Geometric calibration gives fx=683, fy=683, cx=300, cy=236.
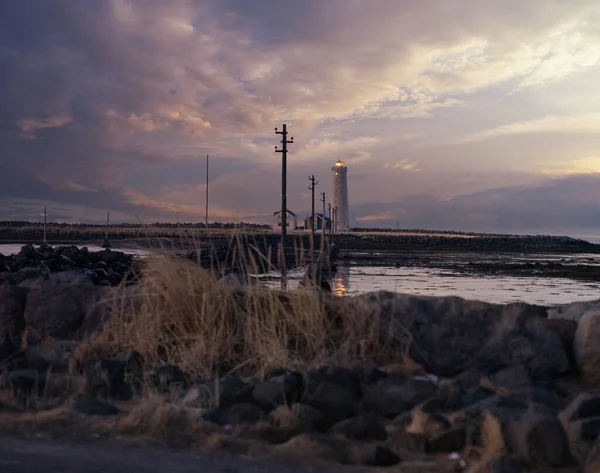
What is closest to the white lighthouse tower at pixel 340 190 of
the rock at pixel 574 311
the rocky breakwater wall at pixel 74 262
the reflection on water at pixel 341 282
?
the reflection on water at pixel 341 282

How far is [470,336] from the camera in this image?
614cm

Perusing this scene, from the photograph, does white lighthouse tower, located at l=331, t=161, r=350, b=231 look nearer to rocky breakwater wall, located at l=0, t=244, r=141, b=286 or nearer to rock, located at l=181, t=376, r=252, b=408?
rocky breakwater wall, located at l=0, t=244, r=141, b=286

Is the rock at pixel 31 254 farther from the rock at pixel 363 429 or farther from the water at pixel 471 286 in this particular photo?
the rock at pixel 363 429

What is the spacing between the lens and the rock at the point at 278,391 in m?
5.04

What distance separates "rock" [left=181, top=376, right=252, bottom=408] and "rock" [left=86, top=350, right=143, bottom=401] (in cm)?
55

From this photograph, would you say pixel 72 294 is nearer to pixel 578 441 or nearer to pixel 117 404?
pixel 117 404

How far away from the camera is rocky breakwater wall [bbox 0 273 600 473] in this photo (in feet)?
13.5

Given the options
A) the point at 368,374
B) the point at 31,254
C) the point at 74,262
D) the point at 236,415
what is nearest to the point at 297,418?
the point at 236,415

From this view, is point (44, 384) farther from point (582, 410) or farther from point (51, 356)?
point (582, 410)

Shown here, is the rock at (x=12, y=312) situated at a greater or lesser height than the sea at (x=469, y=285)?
greater

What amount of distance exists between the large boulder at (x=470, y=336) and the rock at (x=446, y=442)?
5.83 feet

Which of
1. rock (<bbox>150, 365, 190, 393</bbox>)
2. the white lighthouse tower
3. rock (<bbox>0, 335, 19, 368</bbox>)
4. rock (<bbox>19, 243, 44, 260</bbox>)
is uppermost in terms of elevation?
the white lighthouse tower

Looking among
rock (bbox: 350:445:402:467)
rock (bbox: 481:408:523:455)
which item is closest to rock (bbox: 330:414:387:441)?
rock (bbox: 350:445:402:467)

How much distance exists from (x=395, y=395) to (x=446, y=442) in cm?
99
